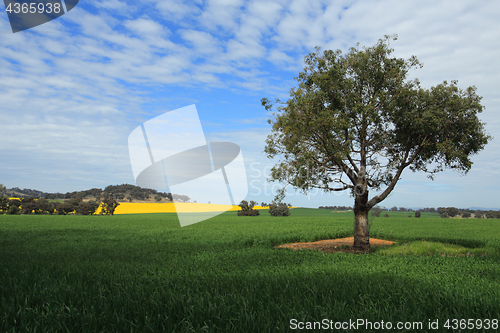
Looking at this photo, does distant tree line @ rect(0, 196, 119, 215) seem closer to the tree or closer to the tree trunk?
the tree

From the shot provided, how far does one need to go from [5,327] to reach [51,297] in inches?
67.0

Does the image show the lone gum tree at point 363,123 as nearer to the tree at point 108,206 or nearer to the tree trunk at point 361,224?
the tree trunk at point 361,224

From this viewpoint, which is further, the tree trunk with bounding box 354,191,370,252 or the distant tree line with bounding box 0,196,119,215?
the distant tree line with bounding box 0,196,119,215

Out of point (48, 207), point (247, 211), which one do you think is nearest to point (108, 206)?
point (48, 207)

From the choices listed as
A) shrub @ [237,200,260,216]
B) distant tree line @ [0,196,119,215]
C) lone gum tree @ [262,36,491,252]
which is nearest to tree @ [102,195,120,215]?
distant tree line @ [0,196,119,215]

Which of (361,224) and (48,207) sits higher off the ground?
(361,224)

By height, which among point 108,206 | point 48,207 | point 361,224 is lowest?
point 48,207

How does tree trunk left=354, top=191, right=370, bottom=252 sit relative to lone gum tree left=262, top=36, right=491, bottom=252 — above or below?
below

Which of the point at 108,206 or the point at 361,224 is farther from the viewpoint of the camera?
the point at 108,206

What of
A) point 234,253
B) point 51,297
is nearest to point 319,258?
point 234,253

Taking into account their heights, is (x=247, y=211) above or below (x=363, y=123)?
below

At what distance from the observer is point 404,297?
6770 mm

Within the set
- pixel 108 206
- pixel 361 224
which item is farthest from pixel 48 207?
pixel 361 224

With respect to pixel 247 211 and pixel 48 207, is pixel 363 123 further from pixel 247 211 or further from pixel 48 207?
pixel 48 207
